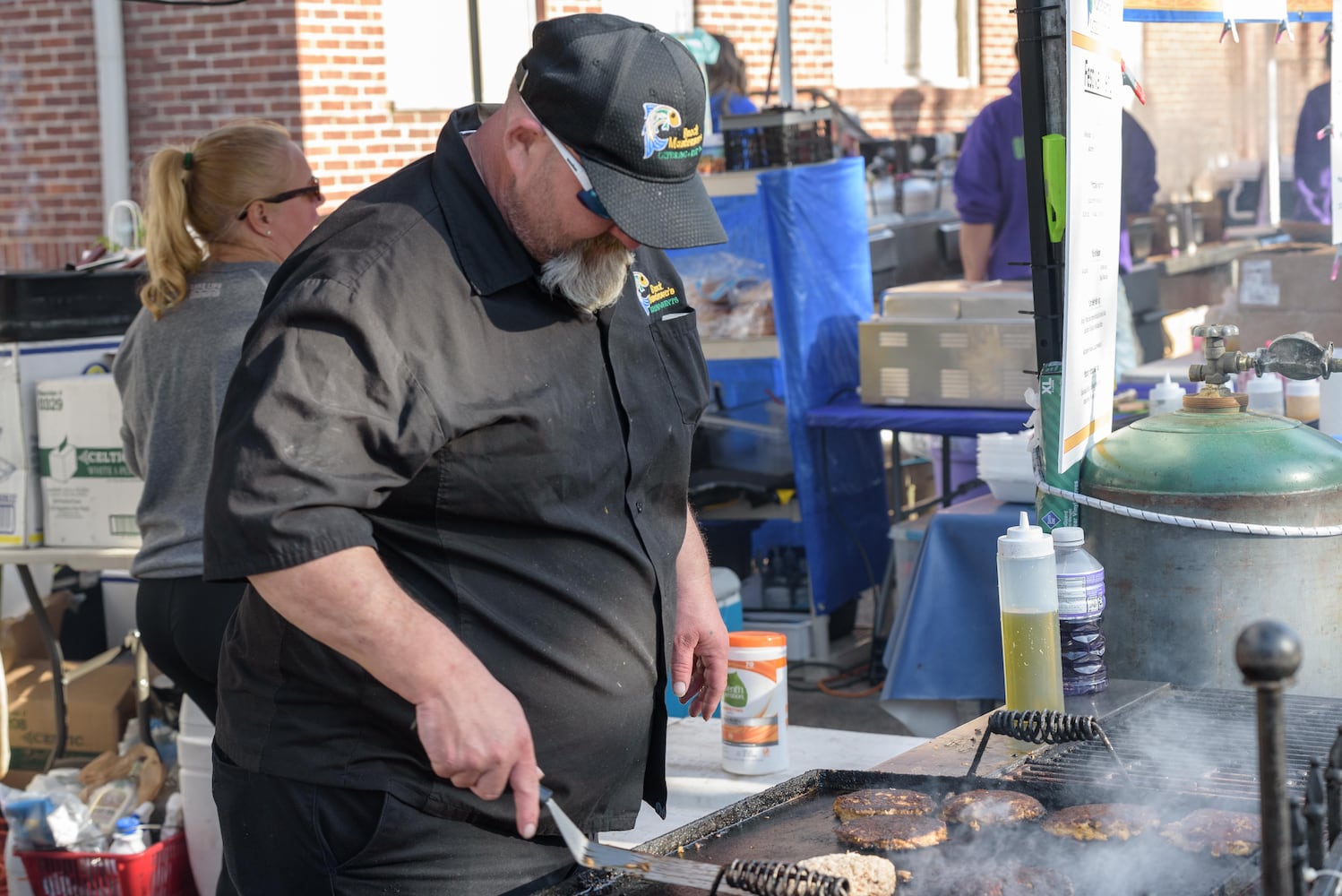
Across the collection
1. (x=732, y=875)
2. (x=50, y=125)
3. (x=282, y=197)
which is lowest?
(x=732, y=875)

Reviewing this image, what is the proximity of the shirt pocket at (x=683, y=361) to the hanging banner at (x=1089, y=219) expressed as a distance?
2.26 feet

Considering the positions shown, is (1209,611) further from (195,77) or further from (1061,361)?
(195,77)

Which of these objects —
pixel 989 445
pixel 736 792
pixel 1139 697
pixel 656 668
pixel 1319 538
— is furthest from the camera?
pixel 989 445

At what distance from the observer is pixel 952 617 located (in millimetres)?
4320

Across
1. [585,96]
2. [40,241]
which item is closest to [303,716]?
[585,96]

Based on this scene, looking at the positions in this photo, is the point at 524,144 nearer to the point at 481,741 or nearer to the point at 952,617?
the point at 481,741

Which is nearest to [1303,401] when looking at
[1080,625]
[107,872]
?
[1080,625]

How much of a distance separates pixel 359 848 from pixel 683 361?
848 mm

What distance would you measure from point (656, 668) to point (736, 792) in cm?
82

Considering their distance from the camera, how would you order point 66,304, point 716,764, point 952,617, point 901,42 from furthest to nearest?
point 901,42 → point 66,304 → point 952,617 → point 716,764

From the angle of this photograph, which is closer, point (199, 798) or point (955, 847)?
point (955, 847)

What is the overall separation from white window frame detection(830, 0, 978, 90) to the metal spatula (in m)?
11.3

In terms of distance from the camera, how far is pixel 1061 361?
270cm

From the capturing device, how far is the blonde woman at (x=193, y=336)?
11.1 feet
